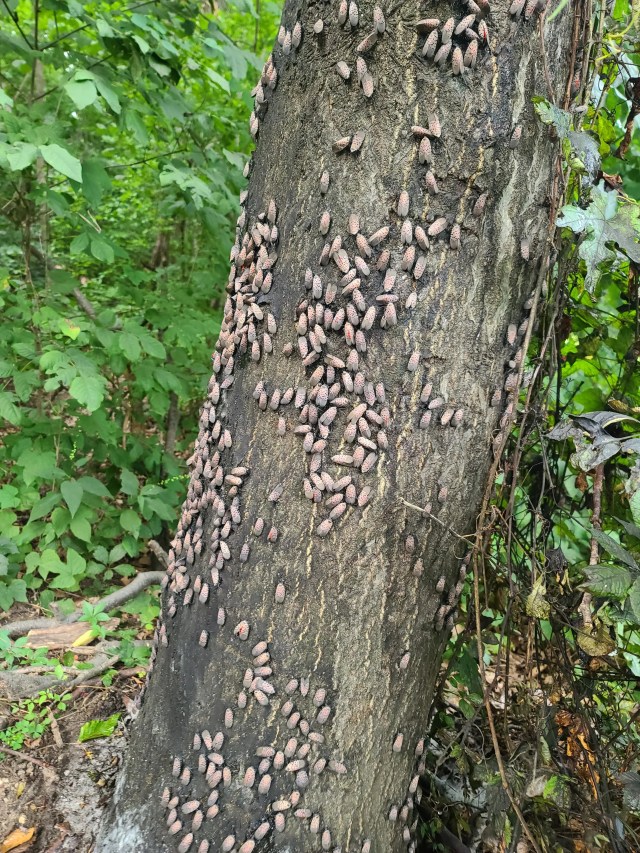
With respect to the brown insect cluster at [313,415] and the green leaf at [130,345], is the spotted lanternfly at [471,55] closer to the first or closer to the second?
the brown insect cluster at [313,415]

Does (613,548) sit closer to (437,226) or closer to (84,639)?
(437,226)

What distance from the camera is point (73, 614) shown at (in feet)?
12.5

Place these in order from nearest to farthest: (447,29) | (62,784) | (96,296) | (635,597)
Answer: (447,29) → (635,597) → (62,784) → (96,296)

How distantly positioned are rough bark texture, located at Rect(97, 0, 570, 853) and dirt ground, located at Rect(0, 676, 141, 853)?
1.57 feet

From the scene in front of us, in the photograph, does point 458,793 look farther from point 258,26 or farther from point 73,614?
point 258,26

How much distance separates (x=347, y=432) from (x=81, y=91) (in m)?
2.24

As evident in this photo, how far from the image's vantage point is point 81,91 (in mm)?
2785

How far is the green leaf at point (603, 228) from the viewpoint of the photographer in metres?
1.58

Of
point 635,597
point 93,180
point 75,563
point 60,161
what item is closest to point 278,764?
point 635,597

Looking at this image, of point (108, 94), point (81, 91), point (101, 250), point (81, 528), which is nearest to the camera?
point (81, 91)

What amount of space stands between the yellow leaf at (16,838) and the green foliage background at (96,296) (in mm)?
1522

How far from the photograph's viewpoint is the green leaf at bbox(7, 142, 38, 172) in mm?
2587

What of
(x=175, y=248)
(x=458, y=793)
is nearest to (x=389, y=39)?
(x=458, y=793)

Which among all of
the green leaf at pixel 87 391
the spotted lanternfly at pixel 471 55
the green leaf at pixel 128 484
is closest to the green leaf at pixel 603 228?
the spotted lanternfly at pixel 471 55
